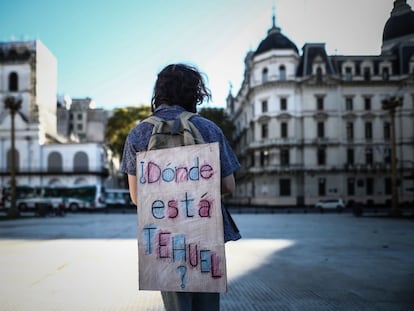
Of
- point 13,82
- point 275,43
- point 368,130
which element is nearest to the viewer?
point 13,82

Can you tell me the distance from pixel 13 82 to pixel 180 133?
51.4 metres

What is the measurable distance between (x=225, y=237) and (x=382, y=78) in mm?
44529

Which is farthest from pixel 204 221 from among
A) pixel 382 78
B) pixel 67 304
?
pixel 382 78

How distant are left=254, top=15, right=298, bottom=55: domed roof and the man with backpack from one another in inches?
1889

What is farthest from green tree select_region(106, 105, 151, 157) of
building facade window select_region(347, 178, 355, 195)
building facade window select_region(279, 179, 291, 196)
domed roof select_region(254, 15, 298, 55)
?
building facade window select_region(347, 178, 355, 195)

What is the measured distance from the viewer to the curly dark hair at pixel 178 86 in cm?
278

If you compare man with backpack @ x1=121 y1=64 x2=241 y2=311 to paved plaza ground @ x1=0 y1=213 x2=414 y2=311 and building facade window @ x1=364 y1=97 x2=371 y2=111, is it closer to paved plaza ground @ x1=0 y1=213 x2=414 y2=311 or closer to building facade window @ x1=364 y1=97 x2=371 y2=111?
paved plaza ground @ x1=0 y1=213 x2=414 y2=311

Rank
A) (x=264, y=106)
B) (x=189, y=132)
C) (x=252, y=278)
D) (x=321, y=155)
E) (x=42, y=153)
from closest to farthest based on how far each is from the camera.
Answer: (x=189, y=132)
(x=252, y=278)
(x=321, y=155)
(x=264, y=106)
(x=42, y=153)

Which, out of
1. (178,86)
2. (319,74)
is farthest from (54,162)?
(178,86)

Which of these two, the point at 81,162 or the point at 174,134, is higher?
the point at 81,162

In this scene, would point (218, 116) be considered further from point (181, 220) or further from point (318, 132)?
point (181, 220)

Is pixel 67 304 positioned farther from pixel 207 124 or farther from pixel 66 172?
pixel 66 172

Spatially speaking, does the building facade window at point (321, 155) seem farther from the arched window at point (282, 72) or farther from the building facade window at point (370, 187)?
the arched window at point (282, 72)

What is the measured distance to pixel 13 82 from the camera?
4828 cm
